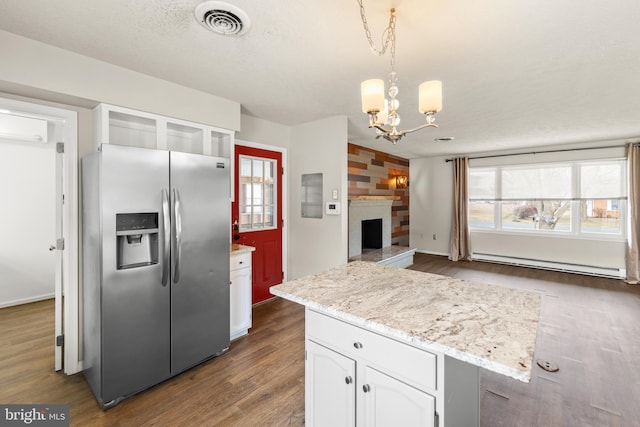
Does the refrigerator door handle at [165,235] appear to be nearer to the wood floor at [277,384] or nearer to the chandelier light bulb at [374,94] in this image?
the wood floor at [277,384]

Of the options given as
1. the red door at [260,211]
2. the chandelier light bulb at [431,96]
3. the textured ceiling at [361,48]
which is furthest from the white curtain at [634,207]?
the red door at [260,211]

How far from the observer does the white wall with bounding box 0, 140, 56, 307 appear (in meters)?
3.62

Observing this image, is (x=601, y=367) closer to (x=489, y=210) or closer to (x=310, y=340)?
(x=310, y=340)

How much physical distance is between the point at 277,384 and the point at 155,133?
2.40m

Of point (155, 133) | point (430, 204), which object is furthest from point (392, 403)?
point (430, 204)

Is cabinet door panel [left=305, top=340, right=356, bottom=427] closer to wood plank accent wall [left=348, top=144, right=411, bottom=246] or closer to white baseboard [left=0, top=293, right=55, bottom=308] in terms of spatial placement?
wood plank accent wall [left=348, top=144, right=411, bottom=246]

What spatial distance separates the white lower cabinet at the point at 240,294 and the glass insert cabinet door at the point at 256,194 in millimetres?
697

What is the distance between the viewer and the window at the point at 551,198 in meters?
5.04

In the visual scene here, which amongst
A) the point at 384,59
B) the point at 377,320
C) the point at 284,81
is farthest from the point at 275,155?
the point at 377,320

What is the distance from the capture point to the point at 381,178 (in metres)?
6.00

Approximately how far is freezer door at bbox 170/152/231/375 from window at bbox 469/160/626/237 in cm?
590

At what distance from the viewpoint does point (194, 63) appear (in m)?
2.19

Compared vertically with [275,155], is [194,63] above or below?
above

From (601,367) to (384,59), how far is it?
10.3ft
